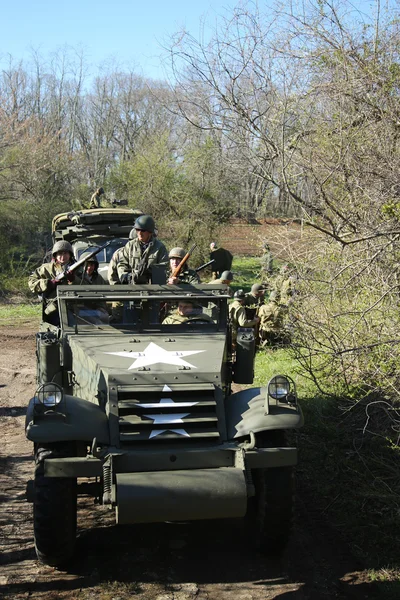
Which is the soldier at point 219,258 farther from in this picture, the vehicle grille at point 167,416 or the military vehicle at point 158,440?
the vehicle grille at point 167,416

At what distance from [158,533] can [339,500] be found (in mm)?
1520

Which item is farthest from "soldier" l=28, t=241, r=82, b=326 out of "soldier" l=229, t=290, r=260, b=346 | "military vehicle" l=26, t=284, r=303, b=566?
"soldier" l=229, t=290, r=260, b=346

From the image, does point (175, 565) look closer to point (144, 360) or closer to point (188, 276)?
point (144, 360)

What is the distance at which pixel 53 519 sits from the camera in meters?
4.62

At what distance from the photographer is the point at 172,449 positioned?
191 inches

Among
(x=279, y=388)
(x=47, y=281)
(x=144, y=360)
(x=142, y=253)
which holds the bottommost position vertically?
(x=279, y=388)

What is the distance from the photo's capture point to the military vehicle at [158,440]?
14.9ft

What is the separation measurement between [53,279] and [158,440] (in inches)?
123

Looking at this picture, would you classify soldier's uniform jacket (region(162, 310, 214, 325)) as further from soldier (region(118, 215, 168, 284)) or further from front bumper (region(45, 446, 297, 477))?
front bumper (region(45, 446, 297, 477))

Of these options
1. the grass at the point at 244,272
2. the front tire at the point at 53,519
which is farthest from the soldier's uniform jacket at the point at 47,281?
the grass at the point at 244,272

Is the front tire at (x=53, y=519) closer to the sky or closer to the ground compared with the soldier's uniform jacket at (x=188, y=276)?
closer to the ground

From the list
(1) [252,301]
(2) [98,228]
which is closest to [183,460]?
(1) [252,301]

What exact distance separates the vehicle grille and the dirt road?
0.81 metres

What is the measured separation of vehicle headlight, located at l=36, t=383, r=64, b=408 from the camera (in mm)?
4845
